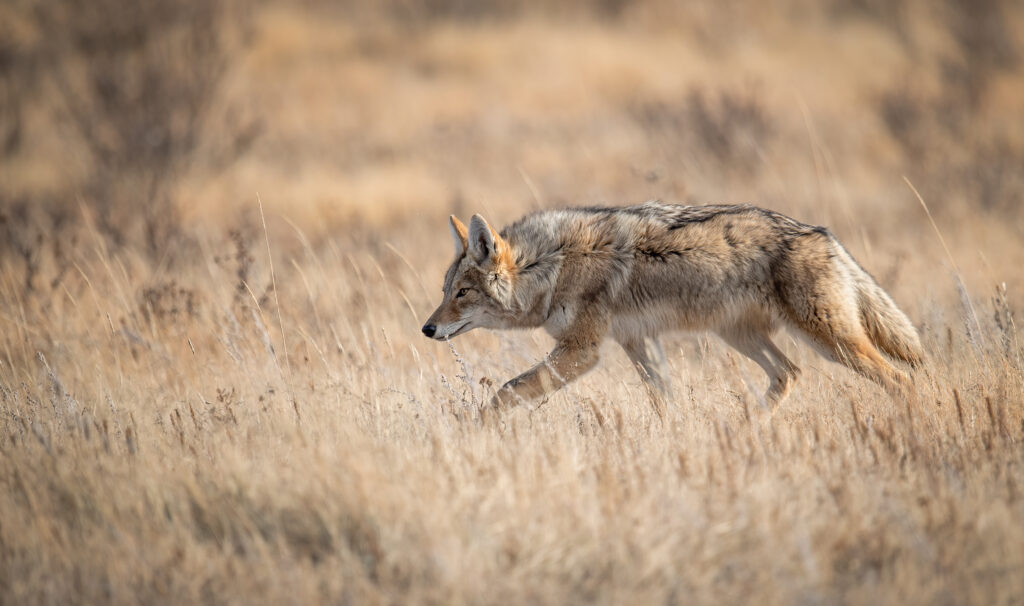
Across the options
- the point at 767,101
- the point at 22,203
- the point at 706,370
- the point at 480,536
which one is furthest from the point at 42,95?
the point at 480,536

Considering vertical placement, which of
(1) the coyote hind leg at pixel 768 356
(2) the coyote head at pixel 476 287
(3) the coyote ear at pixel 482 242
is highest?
(3) the coyote ear at pixel 482 242

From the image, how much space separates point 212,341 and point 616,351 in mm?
3206

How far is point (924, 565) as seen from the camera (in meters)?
3.28

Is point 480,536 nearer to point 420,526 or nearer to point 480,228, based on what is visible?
point 420,526

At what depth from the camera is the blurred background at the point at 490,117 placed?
11430mm

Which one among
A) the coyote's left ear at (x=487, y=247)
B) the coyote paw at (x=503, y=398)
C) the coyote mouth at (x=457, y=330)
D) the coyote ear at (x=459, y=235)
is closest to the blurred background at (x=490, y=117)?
the coyote ear at (x=459, y=235)

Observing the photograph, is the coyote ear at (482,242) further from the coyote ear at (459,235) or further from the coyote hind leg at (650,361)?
the coyote hind leg at (650,361)

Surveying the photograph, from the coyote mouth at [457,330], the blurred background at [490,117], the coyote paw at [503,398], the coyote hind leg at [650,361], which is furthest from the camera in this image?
the blurred background at [490,117]

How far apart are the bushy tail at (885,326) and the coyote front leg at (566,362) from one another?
5.19 ft

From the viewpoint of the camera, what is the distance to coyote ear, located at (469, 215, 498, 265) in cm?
541

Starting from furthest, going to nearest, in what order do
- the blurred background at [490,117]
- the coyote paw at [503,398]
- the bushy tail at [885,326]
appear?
the blurred background at [490,117] < the bushy tail at [885,326] < the coyote paw at [503,398]

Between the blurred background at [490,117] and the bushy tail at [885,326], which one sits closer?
the bushy tail at [885,326]

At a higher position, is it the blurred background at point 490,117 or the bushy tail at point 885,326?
the blurred background at point 490,117

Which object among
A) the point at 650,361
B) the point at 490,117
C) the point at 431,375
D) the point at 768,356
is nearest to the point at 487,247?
the point at 431,375
